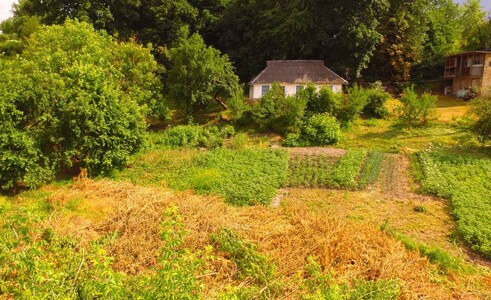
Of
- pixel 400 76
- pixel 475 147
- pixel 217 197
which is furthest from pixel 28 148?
pixel 400 76

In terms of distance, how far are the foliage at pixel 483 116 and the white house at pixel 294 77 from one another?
10.1 meters

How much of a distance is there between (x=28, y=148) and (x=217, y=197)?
749cm

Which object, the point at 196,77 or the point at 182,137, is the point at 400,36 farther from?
the point at 182,137

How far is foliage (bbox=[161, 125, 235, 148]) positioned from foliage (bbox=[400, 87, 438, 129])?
422 inches

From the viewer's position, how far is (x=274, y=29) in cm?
3180

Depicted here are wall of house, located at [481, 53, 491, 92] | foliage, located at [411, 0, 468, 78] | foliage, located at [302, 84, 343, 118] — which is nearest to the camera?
foliage, located at [302, 84, 343, 118]

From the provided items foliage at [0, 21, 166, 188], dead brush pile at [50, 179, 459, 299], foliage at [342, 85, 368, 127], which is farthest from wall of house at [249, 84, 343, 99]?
dead brush pile at [50, 179, 459, 299]

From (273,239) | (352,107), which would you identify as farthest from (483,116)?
(273,239)

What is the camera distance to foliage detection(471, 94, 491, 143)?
62.0 ft

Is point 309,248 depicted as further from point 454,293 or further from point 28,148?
point 28,148

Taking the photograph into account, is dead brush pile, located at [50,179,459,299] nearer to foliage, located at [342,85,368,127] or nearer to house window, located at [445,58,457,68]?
foliage, located at [342,85,368,127]

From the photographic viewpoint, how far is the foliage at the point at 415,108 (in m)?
22.9

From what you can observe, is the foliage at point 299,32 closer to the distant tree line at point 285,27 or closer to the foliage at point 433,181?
the distant tree line at point 285,27

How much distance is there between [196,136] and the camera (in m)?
22.0
